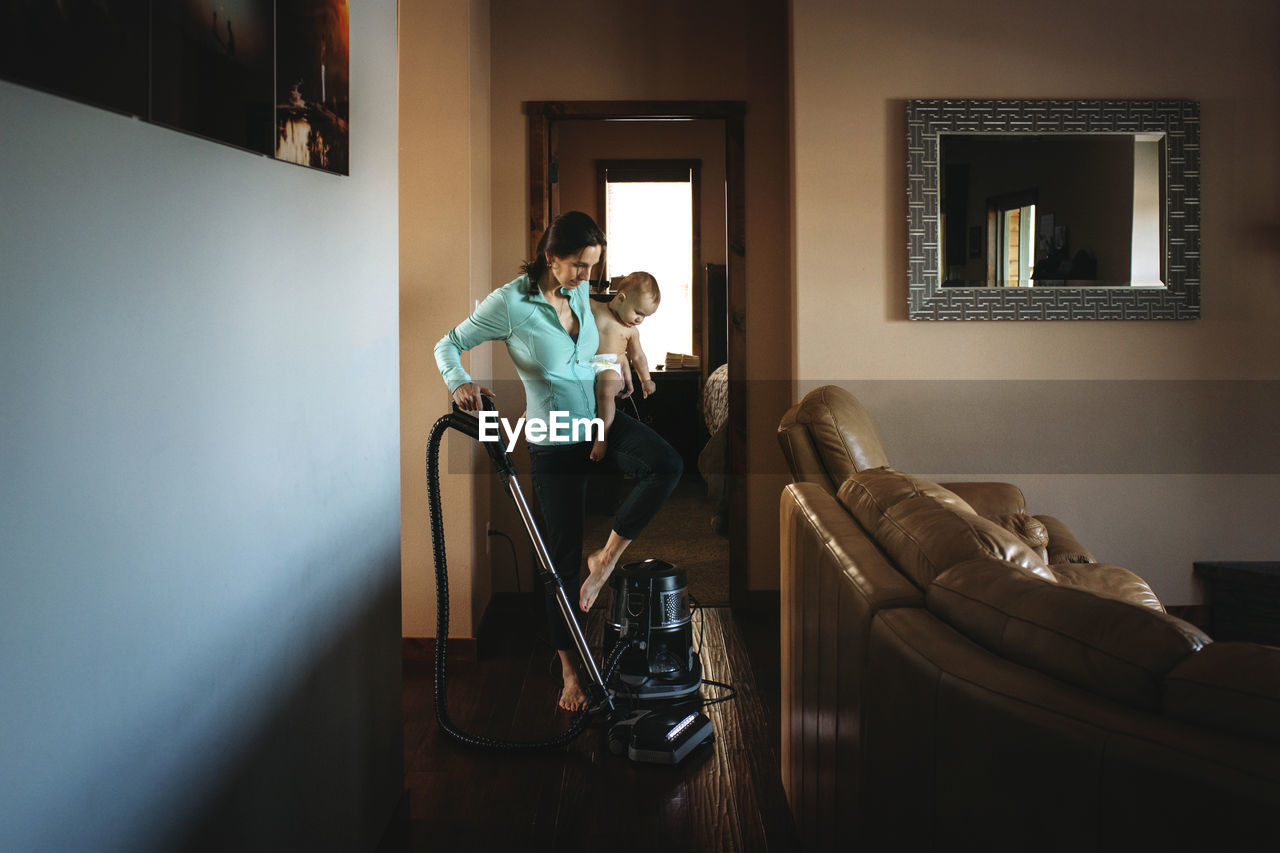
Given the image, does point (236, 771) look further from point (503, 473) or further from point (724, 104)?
point (724, 104)

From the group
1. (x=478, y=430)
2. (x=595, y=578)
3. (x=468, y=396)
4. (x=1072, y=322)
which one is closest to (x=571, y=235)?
(x=468, y=396)

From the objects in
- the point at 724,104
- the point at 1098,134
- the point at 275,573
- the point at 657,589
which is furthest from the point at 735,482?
the point at 275,573

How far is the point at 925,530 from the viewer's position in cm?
155

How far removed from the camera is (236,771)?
4.41 feet

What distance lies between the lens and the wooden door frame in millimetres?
3990

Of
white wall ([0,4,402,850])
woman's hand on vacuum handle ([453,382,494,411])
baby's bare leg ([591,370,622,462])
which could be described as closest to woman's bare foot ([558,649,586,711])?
baby's bare leg ([591,370,622,462])

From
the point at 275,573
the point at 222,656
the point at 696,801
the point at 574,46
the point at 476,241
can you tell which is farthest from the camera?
the point at 574,46

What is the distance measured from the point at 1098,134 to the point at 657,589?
2594 millimetres

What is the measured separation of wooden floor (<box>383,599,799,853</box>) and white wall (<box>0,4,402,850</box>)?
0.41 metres

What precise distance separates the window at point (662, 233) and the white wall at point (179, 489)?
3325 millimetres

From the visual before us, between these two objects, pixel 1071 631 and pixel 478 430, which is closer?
pixel 1071 631

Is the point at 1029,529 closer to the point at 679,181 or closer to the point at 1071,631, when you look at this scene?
the point at 1071,631

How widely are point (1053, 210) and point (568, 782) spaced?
9.53 ft

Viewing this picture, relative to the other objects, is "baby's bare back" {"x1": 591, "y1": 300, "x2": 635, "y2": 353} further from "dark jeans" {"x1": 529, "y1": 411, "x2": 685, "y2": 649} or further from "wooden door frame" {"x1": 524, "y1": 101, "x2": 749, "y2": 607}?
"wooden door frame" {"x1": 524, "y1": 101, "x2": 749, "y2": 607}
